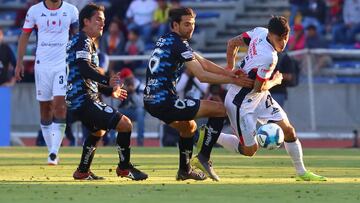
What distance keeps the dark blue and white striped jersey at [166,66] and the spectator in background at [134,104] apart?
11200 mm

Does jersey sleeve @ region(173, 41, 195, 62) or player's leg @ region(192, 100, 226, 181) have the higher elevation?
jersey sleeve @ region(173, 41, 195, 62)

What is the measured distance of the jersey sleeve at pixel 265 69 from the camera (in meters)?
14.1

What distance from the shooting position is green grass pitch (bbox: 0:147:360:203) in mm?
11664

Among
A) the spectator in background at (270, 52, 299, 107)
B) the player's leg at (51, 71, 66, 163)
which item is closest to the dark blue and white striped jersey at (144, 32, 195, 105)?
the player's leg at (51, 71, 66, 163)

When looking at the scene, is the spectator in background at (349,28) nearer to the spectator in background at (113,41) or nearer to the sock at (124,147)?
the spectator in background at (113,41)

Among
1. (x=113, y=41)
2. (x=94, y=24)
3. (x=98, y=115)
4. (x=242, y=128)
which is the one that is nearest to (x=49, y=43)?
(x=94, y=24)

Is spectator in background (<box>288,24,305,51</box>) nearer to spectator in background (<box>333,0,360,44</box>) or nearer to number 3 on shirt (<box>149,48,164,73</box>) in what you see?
spectator in background (<box>333,0,360,44</box>)

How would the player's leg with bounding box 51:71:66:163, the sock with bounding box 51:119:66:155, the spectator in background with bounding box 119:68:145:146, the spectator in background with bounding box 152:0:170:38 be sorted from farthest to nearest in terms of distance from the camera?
the spectator in background with bounding box 152:0:170:38 → the spectator in background with bounding box 119:68:145:146 → the player's leg with bounding box 51:71:66:163 → the sock with bounding box 51:119:66:155

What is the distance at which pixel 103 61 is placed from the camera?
23.5m

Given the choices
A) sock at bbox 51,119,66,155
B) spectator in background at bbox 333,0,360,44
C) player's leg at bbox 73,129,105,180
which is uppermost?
player's leg at bbox 73,129,105,180

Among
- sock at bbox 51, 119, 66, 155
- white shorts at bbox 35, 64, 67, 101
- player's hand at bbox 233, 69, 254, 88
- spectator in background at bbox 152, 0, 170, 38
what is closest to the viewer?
player's hand at bbox 233, 69, 254, 88

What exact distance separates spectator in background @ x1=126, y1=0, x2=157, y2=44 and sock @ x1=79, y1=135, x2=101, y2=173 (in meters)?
15.1

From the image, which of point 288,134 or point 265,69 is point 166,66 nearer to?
point 265,69

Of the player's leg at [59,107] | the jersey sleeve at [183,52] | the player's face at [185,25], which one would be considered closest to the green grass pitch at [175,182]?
the player's leg at [59,107]
